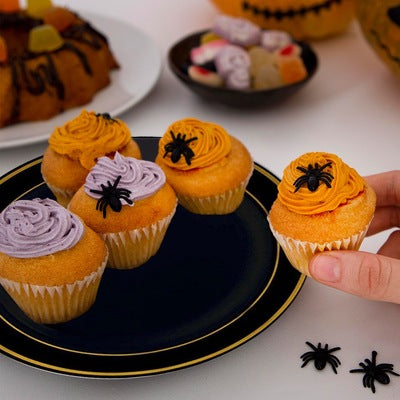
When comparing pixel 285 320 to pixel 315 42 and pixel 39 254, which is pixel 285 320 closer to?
pixel 39 254

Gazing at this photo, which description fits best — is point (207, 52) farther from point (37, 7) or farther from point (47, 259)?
point (47, 259)

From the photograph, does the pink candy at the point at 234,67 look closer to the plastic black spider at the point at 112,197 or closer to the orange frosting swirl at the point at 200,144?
the orange frosting swirl at the point at 200,144

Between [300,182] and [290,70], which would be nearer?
[300,182]

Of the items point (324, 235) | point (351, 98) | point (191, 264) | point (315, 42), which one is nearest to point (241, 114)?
point (351, 98)

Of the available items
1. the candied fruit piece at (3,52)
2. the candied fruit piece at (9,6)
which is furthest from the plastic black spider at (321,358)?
the candied fruit piece at (9,6)

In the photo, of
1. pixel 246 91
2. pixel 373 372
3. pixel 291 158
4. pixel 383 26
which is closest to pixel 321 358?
pixel 373 372
